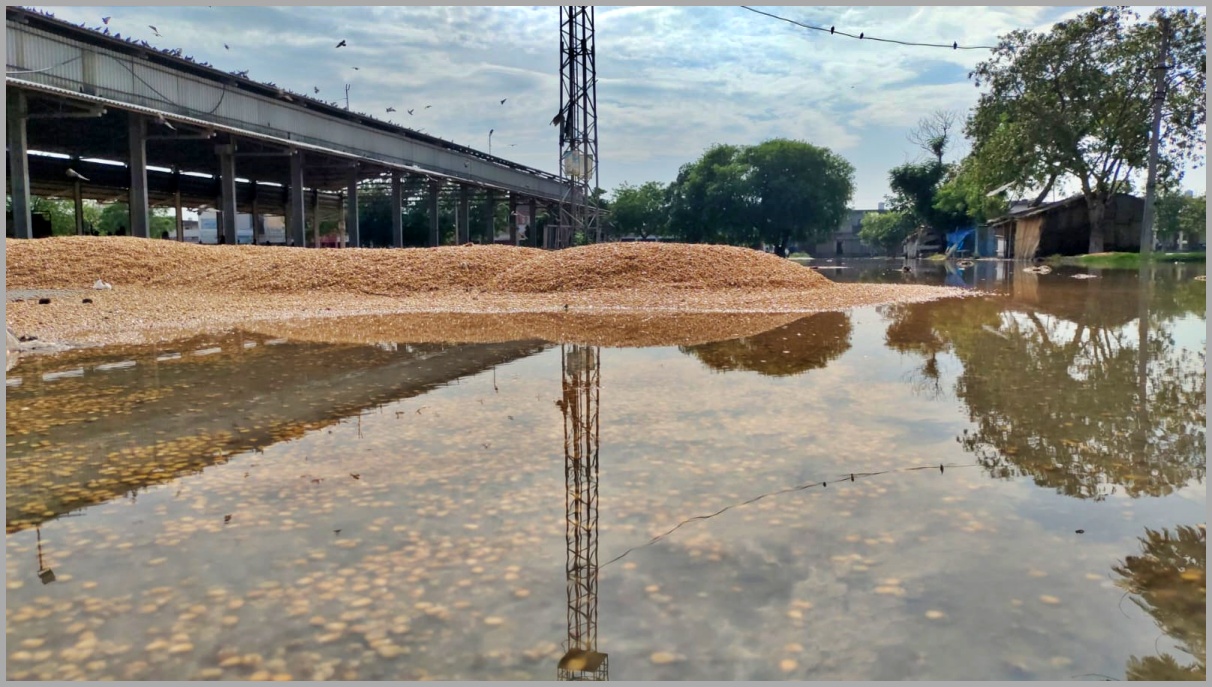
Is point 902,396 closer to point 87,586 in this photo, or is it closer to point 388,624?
point 388,624

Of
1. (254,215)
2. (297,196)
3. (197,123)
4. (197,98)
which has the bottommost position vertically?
(297,196)

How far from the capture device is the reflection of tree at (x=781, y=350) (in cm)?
795

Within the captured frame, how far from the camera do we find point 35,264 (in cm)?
1841

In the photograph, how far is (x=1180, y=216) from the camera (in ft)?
174

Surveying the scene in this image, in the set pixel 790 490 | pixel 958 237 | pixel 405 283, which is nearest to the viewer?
pixel 790 490

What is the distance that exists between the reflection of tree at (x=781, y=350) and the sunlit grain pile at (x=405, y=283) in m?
1.81

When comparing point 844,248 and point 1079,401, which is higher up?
point 844,248

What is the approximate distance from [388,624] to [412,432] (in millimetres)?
2741

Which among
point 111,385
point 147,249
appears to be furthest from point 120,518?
point 147,249

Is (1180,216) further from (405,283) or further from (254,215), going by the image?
(254,215)

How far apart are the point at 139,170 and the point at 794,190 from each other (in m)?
46.3

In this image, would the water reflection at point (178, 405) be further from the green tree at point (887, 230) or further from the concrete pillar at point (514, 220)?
the green tree at point (887, 230)

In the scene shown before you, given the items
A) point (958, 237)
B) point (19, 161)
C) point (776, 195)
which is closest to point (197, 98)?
point (19, 161)

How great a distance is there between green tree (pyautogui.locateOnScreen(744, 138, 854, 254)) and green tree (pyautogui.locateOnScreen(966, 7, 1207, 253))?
24.7m
